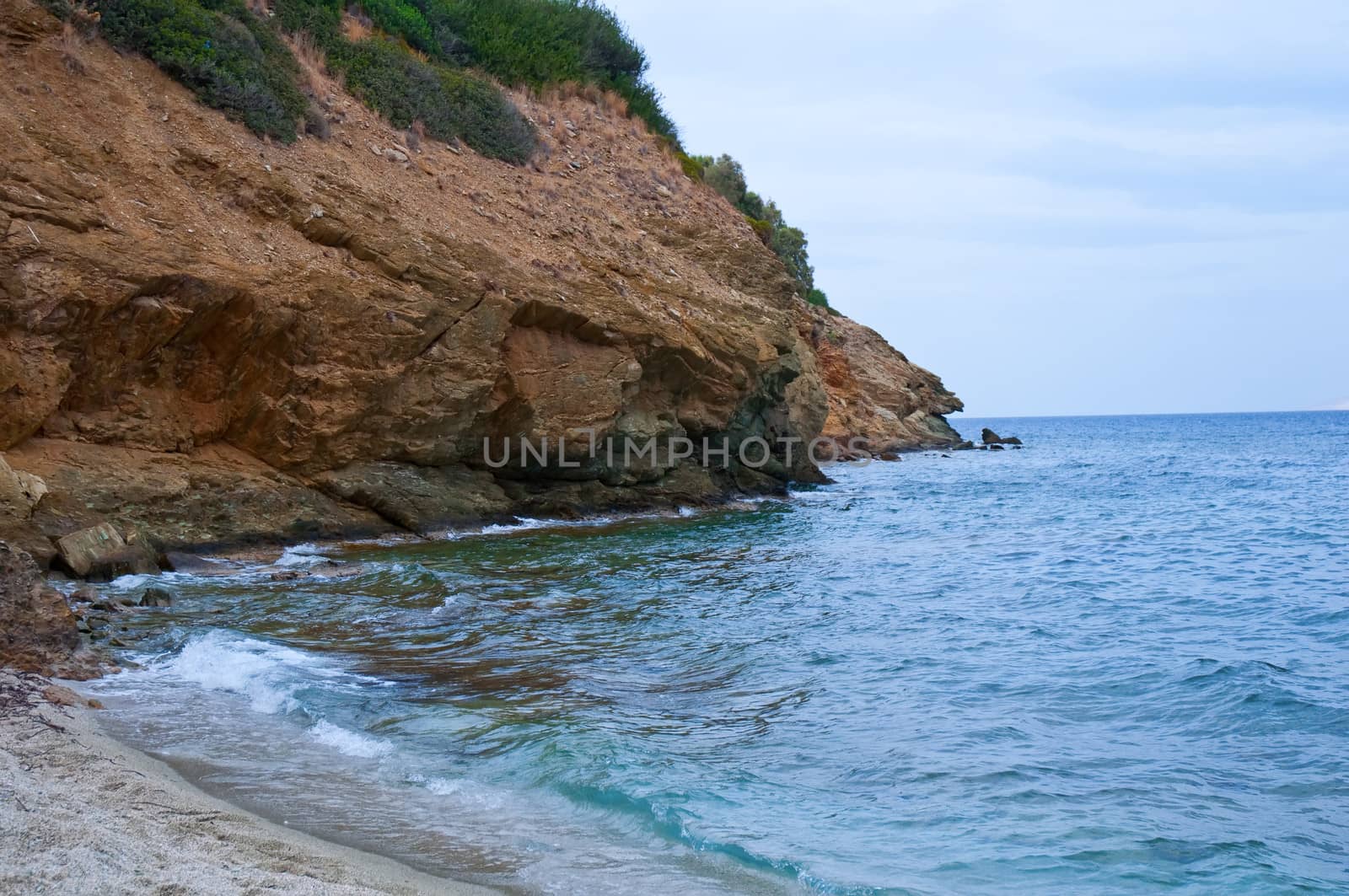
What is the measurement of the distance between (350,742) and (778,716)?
3.20 metres

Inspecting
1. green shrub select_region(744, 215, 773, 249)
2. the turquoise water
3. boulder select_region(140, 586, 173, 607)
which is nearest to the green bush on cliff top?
green shrub select_region(744, 215, 773, 249)

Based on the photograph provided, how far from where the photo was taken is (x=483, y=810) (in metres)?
5.72

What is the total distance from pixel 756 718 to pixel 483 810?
2824 millimetres

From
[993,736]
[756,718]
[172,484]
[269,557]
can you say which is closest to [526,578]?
[269,557]

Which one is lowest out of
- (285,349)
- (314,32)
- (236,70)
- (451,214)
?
(285,349)

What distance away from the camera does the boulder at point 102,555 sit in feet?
37.9

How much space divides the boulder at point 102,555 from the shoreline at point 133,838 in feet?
21.0

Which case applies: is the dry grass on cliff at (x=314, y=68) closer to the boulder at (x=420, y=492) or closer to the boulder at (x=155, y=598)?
the boulder at (x=420, y=492)

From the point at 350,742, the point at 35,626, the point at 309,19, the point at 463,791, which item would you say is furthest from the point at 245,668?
the point at 309,19

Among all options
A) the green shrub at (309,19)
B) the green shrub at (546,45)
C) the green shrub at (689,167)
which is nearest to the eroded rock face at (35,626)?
the green shrub at (309,19)

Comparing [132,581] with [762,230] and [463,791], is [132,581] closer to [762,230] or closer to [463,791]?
[463,791]

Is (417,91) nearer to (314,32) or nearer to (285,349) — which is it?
(314,32)

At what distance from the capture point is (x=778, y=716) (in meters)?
8.03

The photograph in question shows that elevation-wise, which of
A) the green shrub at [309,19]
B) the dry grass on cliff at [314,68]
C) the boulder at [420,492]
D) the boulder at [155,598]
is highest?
the green shrub at [309,19]
